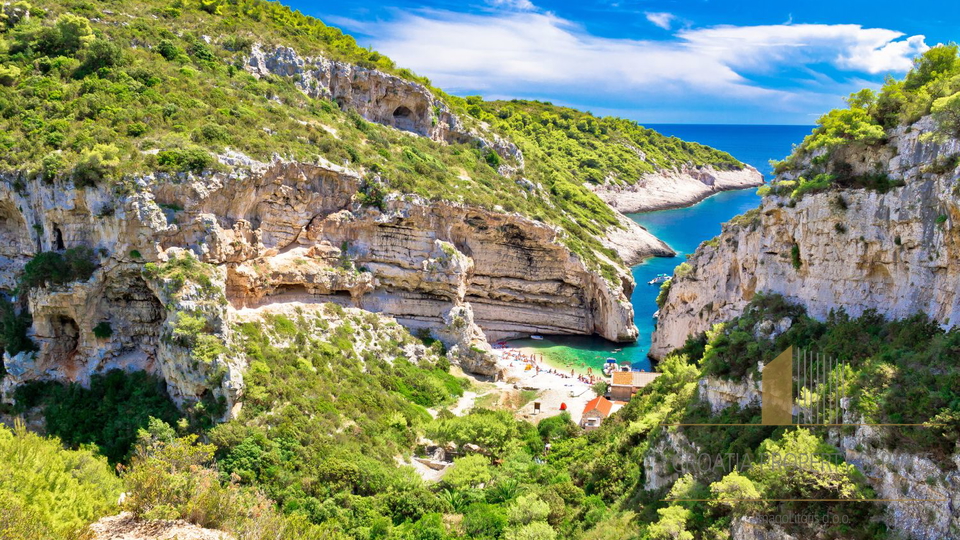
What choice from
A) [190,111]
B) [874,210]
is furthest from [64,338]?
[874,210]

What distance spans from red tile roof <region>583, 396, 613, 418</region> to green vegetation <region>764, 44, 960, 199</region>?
17.5 metres

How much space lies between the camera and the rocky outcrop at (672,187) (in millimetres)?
116344

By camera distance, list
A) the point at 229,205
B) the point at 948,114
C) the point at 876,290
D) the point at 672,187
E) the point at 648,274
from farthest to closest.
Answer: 1. the point at 672,187
2. the point at 648,274
3. the point at 229,205
4. the point at 876,290
5. the point at 948,114

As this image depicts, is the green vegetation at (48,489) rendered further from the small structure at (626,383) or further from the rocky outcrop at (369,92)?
the rocky outcrop at (369,92)

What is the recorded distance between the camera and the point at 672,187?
5143 inches

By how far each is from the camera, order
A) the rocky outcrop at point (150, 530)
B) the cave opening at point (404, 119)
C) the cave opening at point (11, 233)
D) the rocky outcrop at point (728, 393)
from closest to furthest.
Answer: the rocky outcrop at point (150, 530), the rocky outcrop at point (728, 393), the cave opening at point (11, 233), the cave opening at point (404, 119)

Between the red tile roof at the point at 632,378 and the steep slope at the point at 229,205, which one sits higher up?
the steep slope at the point at 229,205

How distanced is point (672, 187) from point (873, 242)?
365ft

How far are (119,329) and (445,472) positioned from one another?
66.0 feet

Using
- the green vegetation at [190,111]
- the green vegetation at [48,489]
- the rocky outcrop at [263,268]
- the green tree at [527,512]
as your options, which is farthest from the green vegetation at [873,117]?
the green vegetation at [48,489]

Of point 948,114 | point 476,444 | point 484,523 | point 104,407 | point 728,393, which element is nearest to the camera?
point 948,114

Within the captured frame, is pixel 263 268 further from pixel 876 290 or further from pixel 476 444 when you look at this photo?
pixel 876 290

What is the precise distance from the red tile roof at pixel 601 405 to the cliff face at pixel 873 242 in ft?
36.8

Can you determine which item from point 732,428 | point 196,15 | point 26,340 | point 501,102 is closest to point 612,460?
point 732,428
